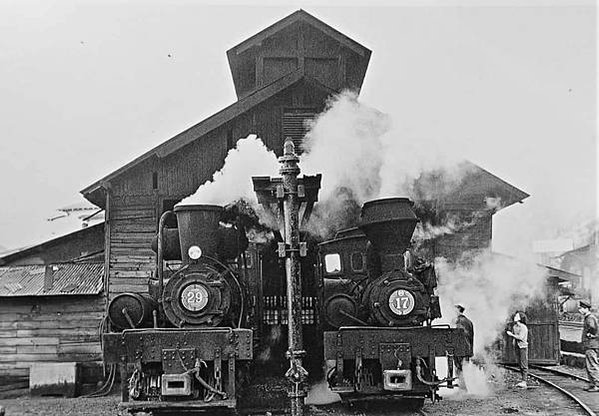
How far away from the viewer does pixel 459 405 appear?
455 inches

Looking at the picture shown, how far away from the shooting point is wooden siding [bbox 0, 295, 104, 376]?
15.9m

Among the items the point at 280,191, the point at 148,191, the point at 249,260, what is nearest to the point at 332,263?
the point at 249,260

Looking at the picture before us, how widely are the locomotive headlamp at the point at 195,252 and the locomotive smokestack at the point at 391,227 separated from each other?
103 inches

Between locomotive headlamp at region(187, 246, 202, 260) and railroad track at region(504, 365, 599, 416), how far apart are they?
21.5 ft

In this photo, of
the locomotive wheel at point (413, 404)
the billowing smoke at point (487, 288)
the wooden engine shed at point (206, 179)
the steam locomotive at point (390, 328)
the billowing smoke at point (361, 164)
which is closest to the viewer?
the steam locomotive at point (390, 328)

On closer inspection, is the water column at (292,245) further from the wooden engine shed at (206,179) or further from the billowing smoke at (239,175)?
the wooden engine shed at (206,179)

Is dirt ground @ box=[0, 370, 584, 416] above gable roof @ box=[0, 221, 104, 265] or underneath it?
underneath

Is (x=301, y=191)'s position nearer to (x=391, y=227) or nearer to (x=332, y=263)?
(x=391, y=227)

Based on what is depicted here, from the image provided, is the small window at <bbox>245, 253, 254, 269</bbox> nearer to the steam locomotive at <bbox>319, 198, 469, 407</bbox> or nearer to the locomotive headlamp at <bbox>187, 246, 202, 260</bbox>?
the locomotive headlamp at <bbox>187, 246, 202, 260</bbox>

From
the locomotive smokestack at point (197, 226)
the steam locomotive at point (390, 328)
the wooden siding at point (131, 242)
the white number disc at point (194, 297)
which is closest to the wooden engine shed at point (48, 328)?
the wooden siding at point (131, 242)

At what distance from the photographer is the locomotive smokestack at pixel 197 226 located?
32.8ft

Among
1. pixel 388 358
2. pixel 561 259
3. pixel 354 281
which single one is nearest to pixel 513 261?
pixel 354 281

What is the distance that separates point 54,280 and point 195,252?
7848 mm

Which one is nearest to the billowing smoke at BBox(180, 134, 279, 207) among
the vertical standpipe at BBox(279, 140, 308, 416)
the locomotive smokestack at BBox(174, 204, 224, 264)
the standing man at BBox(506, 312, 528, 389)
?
the locomotive smokestack at BBox(174, 204, 224, 264)
